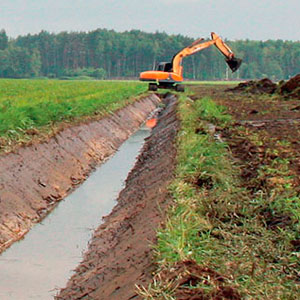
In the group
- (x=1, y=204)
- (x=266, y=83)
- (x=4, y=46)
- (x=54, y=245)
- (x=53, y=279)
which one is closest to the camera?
(x=53, y=279)

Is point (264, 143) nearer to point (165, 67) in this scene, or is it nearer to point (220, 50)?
point (220, 50)

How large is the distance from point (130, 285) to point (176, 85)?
33.8 metres

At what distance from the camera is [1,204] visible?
842 cm

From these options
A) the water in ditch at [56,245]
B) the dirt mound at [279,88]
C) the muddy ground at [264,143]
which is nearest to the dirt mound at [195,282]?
the water in ditch at [56,245]

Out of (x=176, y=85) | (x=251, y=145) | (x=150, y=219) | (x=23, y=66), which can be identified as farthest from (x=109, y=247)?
(x=23, y=66)

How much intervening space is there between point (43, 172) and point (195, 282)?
6.85m

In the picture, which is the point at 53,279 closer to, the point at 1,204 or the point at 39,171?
the point at 1,204

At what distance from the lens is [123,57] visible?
105812 millimetres

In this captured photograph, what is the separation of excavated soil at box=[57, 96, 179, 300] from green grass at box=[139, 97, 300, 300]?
215 mm

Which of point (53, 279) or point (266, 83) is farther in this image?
point (266, 83)

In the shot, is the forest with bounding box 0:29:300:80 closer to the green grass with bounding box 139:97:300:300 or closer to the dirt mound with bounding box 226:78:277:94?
the dirt mound with bounding box 226:78:277:94

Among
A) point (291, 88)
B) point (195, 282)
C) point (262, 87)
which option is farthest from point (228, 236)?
point (262, 87)

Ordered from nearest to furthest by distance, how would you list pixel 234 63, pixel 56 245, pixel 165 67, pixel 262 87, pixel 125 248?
pixel 125 248 → pixel 56 245 → pixel 234 63 → pixel 165 67 → pixel 262 87

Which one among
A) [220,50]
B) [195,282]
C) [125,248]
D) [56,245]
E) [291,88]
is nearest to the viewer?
[195,282]
